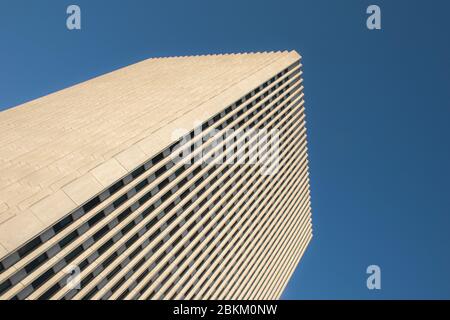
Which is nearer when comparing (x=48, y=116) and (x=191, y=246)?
(x=191, y=246)

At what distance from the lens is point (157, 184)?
48125 mm

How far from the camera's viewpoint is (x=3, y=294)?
1240 inches

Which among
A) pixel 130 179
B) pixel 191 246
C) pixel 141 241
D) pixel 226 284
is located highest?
pixel 130 179

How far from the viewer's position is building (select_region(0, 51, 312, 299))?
3581 cm

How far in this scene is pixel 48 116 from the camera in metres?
63.4

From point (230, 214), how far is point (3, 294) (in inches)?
1682

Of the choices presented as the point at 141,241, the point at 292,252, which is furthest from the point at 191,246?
the point at 292,252

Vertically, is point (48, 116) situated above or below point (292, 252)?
above

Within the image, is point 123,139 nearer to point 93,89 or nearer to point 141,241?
point 141,241

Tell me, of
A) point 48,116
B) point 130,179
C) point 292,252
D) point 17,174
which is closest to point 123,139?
point 130,179

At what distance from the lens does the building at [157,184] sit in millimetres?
35812
